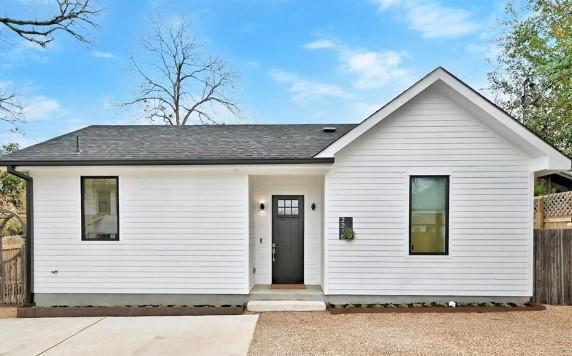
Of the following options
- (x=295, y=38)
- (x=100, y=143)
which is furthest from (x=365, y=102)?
(x=100, y=143)

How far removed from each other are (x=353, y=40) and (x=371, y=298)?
12314 mm

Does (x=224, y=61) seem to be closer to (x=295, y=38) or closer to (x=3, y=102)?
(x=295, y=38)

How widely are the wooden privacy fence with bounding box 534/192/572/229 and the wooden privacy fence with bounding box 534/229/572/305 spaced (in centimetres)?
99

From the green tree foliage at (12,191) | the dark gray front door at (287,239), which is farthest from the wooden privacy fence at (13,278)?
the green tree foliage at (12,191)

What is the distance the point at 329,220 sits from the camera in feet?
22.3

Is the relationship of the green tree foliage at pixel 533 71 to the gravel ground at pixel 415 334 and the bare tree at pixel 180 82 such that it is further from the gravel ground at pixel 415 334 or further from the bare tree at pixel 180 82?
the bare tree at pixel 180 82

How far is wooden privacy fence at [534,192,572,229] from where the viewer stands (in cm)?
761

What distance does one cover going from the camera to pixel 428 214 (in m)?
6.76

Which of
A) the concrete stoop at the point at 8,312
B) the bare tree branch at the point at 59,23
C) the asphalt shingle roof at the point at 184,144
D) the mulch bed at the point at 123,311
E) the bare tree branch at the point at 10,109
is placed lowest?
the concrete stoop at the point at 8,312

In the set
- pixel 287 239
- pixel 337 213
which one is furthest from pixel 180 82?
pixel 337 213

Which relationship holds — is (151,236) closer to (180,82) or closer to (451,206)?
(451,206)

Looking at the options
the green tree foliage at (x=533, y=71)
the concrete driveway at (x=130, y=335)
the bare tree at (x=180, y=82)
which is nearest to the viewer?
the concrete driveway at (x=130, y=335)

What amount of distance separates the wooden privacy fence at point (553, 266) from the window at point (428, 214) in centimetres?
210

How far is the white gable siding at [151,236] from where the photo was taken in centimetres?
688
